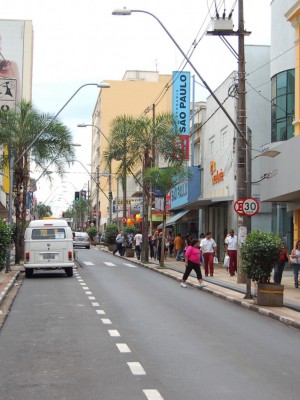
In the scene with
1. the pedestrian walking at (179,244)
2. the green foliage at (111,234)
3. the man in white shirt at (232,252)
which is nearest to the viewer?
the man in white shirt at (232,252)

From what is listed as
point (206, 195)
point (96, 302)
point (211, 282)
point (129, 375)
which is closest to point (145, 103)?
point (206, 195)

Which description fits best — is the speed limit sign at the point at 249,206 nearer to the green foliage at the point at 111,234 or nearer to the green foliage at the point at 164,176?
the green foliage at the point at 164,176

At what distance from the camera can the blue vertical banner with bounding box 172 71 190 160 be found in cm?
3709

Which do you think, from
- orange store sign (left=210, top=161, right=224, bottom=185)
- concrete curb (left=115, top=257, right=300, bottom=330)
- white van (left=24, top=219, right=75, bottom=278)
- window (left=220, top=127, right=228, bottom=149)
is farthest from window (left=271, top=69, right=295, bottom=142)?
white van (left=24, top=219, right=75, bottom=278)

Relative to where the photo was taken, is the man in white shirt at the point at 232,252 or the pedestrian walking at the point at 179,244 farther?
the pedestrian walking at the point at 179,244

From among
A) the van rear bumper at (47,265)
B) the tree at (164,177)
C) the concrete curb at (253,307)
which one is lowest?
the concrete curb at (253,307)

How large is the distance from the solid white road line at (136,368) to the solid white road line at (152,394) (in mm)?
920

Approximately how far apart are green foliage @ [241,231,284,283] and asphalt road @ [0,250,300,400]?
1.03 metres

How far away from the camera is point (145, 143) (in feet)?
113

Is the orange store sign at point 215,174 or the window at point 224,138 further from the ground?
the window at point 224,138

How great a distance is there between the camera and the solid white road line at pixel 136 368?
7.99m

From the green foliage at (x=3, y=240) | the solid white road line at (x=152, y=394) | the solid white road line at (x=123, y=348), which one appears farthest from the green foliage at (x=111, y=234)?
the solid white road line at (x=152, y=394)

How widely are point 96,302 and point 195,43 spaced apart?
1018 centimetres

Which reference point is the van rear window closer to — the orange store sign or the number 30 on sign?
the number 30 on sign
